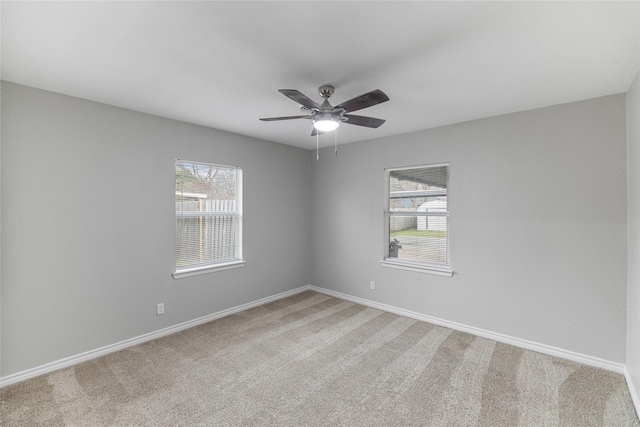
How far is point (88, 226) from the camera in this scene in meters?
2.71

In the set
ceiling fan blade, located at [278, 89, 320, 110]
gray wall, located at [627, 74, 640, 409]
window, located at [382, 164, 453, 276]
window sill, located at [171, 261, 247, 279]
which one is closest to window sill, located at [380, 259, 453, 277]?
window, located at [382, 164, 453, 276]

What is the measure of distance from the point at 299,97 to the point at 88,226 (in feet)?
7.74

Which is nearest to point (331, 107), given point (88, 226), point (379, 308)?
point (88, 226)

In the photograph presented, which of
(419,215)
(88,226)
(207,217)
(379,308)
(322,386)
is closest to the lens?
(322,386)

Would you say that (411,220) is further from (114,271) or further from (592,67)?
(114,271)

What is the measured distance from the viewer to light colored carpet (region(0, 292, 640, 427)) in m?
1.99

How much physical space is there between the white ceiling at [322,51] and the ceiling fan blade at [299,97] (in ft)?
0.82

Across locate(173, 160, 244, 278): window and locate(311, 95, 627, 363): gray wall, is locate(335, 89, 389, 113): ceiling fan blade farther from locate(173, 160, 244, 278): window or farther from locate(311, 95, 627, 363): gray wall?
locate(173, 160, 244, 278): window

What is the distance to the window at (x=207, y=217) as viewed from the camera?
3443mm

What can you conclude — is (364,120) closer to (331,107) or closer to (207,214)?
(331,107)

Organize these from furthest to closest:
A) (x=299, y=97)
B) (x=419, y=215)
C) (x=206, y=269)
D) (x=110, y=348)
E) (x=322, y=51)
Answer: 1. (x=419, y=215)
2. (x=206, y=269)
3. (x=110, y=348)
4. (x=299, y=97)
5. (x=322, y=51)

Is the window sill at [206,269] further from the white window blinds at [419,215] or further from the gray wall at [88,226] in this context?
the white window blinds at [419,215]

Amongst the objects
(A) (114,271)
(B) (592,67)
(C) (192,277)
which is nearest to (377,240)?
(C) (192,277)

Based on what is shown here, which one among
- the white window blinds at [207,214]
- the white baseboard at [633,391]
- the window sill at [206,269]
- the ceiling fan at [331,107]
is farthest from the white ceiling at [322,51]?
the white baseboard at [633,391]
